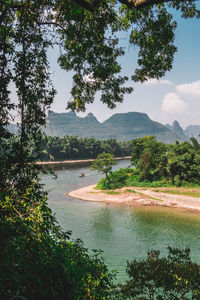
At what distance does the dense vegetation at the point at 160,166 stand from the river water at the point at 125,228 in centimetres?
1020

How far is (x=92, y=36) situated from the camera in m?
6.32

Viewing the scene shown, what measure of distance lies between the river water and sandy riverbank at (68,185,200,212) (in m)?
1.72

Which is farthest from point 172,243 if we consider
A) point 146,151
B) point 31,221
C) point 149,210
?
point 146,151

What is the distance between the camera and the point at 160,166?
39.0 m

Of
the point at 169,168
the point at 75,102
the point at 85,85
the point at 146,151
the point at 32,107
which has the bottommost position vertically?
the point at 169,168

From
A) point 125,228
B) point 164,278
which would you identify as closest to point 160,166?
point 125,228

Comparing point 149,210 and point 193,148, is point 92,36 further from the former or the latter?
point 193,148

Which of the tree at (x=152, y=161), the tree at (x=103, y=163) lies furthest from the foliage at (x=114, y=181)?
the tree at (x=152, y=161)

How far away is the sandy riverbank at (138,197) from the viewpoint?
29402 mm

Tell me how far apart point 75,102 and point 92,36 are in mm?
2141

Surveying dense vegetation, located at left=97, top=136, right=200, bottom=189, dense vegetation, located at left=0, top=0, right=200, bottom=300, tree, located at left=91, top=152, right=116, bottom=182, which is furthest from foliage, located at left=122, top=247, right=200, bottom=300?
tree, located at left=91, top=152, right=116, bottom=182

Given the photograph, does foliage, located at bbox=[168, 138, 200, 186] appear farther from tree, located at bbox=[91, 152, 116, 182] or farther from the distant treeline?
the distant treeline

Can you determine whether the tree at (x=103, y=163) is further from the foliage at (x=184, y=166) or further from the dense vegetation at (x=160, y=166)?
the foliage at (x=184, y=166)

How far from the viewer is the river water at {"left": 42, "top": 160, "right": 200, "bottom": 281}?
671 inches
